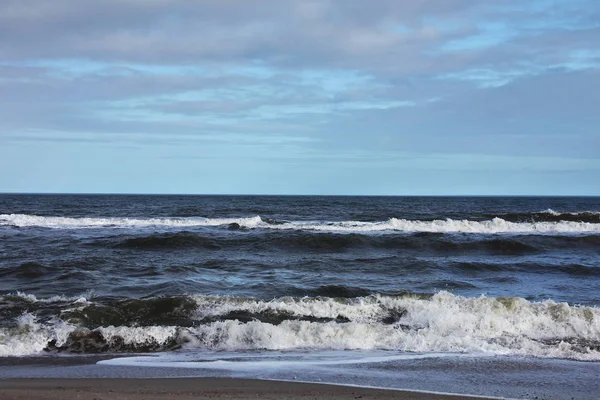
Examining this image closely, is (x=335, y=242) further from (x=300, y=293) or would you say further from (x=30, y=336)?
(x=30, y=336)

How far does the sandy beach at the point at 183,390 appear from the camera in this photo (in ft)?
19.9

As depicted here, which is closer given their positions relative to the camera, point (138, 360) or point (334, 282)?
point (138, 360)

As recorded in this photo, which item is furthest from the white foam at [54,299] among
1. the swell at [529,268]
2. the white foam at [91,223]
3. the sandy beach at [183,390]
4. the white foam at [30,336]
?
the white foam at [91,223]

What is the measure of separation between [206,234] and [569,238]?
1586cm

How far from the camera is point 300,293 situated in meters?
13.2

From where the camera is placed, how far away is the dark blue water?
30.4 ft

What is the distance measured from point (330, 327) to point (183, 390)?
3.52 meters

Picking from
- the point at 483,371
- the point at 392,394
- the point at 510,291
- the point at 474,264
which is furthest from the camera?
the point at 474,264

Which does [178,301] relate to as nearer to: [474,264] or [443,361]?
[443,361]

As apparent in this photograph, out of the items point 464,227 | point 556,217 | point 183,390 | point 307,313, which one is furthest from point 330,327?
point 556,217

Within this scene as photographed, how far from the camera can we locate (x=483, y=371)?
24.7ft

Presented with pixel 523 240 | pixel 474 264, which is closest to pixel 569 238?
pixel 523 240

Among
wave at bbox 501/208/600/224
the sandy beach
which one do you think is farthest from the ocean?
wave at bbox 501/208/600/224

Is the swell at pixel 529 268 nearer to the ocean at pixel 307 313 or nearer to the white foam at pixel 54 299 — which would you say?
the ocean at pixel 307 313
